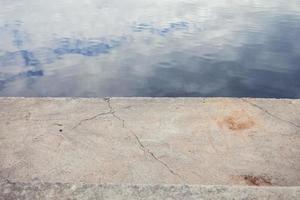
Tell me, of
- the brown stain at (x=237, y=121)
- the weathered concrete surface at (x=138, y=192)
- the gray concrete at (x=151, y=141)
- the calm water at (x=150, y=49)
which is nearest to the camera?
the weathered concrete surface at (x=138, y=192)

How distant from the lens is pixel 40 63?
7.70m

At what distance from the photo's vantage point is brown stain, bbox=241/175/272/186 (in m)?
3.03

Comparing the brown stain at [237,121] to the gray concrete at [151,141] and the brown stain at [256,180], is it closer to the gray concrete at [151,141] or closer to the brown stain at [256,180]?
the gray concrete at [151,141]

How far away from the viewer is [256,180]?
307 centimetres

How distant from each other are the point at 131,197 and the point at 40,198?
565 millimetres

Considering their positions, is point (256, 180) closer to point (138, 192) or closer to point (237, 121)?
point (237, 121)

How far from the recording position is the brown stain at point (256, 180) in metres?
3.03

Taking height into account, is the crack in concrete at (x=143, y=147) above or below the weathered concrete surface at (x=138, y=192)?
below

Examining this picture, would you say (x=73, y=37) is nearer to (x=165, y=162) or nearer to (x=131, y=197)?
(x=165, y=162)

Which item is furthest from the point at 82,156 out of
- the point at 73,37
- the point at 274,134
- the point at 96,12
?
the point at 96,12

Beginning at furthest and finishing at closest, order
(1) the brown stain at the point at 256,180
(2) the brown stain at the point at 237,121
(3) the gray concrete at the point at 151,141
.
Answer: (2) the brown stain at the point at 237,121 < (3) the gray concrete at the point at 151,141 < (1) the brown stain at the point at 256,180

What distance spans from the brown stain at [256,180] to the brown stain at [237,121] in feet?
2.50

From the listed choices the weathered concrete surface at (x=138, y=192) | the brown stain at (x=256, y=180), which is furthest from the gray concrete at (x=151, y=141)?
the weathered concrete surface at (x=138, y=192)

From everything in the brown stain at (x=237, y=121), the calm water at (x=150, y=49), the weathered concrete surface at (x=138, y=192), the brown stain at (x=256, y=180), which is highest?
the weathered concrete surface at (x=138, y=192)
